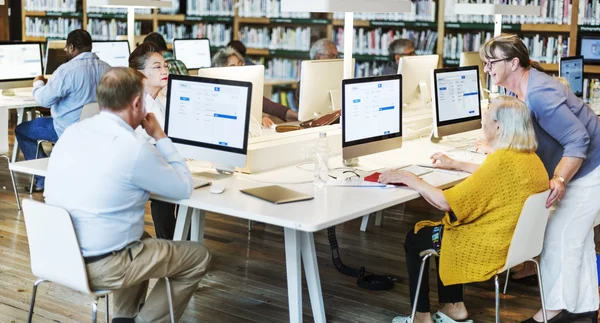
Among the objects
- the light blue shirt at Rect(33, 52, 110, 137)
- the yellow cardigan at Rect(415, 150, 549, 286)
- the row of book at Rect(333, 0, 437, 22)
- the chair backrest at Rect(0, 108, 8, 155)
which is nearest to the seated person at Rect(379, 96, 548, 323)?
the yellow cardigan at Rect(415, 150, 549, 286)

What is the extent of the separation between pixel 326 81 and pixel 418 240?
179 cm

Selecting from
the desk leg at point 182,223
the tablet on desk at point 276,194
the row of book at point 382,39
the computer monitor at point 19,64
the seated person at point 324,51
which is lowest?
the desk leg at point 182,223

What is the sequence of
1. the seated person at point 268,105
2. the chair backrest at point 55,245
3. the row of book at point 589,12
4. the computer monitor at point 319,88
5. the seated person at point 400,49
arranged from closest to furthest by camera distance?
the chair backrest at point 55,245 → the computer monitor at point 319,88 → the seated person at point 268,105 → the seated person at point 400,49 → the row of book at point 589,12

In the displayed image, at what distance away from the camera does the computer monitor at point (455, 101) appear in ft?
15.3

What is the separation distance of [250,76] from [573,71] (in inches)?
131

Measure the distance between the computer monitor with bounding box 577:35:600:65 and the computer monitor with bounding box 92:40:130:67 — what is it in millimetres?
4176

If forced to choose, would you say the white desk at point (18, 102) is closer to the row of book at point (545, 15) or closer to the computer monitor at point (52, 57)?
the computer monitor at point (52, 57)

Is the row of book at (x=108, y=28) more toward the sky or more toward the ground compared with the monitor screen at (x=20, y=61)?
more toward the sky

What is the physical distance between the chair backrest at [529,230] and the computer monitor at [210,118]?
1171mm

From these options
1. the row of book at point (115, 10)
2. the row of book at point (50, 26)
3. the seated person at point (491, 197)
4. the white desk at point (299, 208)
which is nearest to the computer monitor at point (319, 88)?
the white desk at point (299, 208)

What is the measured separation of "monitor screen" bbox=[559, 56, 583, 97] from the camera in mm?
6625

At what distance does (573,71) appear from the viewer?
267 inches

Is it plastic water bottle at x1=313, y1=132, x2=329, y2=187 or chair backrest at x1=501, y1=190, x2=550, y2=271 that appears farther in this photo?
plastic water bottle at x1=313, y1=132, x2=329, y2=187

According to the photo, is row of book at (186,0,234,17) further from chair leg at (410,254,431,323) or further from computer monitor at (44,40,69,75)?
chair leg at (410,254,431,323)
